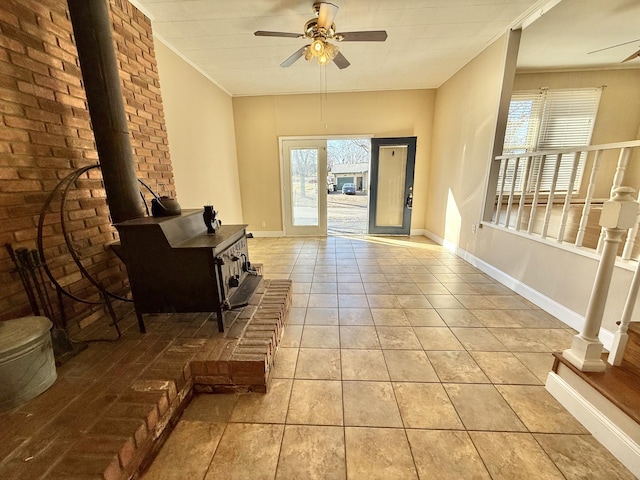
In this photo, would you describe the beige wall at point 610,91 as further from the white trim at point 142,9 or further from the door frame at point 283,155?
the white trim at point 142,9

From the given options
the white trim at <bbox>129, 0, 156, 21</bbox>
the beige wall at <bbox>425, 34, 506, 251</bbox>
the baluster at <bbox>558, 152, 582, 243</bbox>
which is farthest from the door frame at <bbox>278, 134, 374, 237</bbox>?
the baluster at <bbox>558, 152, 582, 243</bbox>

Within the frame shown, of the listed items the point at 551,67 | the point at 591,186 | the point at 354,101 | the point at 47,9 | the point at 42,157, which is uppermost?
the point at 551,67

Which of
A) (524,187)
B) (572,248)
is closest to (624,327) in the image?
(572,248)

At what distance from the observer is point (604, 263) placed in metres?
1.38

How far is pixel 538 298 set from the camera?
2549 mm

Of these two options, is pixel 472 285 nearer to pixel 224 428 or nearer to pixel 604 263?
pixel 604 263

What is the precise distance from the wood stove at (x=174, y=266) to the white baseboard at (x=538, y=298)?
2.77m

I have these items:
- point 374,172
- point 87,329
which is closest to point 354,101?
point 374,172

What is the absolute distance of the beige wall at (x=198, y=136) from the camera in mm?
3072

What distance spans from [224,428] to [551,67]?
6792 mm

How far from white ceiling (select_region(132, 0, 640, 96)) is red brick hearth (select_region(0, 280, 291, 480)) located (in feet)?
9.38

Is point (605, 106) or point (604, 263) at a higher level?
point (605, 106)

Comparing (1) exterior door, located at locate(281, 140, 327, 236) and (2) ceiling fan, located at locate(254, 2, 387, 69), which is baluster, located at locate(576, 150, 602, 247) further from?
(1) exterior door, located at locate(281, 140, 327, 236)

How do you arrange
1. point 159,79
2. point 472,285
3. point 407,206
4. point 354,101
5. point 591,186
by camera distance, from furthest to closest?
1. point 407,206
2. point 354,101
3. point 472,285
4. point 159,79
5. point 591,186
